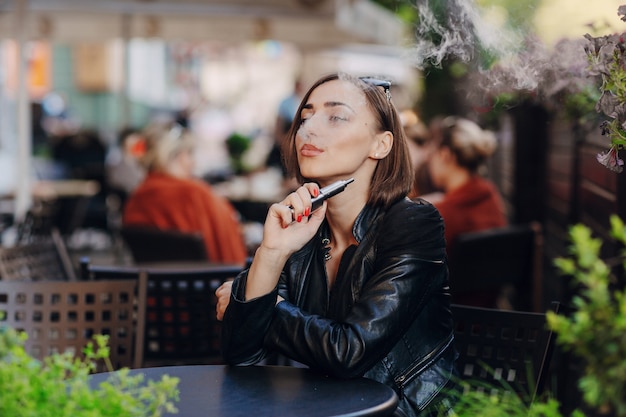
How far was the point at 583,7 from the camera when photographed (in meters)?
4.85

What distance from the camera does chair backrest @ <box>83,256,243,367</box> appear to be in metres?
3.80

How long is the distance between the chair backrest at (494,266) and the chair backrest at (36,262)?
1.85 m

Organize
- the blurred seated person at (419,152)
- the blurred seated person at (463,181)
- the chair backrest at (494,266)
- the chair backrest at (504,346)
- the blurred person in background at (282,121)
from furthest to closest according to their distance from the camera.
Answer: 1. the blurred person in background at (282,121)
2. the blurred seated person at (419,152)
3. the blurred seated person at (463,181)
4. the chair backrest at (494,266)
5. the chair backrest at (504,346)

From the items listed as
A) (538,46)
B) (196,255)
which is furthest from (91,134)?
(538,46)

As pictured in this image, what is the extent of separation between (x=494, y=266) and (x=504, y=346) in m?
→ 2.23

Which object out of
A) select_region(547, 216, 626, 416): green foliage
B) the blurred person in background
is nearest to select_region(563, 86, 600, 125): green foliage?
select_region(547, 216, 626, 416): green foliage

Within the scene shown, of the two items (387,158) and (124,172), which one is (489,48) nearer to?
(387,158)

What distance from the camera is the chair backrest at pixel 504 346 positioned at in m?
2.88

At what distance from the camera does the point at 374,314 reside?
8.30ft

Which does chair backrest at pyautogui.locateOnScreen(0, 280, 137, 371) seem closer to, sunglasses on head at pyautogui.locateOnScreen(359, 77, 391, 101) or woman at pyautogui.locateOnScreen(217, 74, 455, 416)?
woman at pyautogui.locateOnScreen(217, 74, 455, 416)

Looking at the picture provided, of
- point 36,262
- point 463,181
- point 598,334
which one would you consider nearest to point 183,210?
point 463,181

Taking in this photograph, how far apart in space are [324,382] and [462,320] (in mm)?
679

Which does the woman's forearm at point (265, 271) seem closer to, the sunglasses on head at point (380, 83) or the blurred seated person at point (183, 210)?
the sunglasses on head at point (380, 83)

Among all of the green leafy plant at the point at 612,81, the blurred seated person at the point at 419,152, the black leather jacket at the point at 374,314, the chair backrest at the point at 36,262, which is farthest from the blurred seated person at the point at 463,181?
the green leafy plant at the point at 612,81
